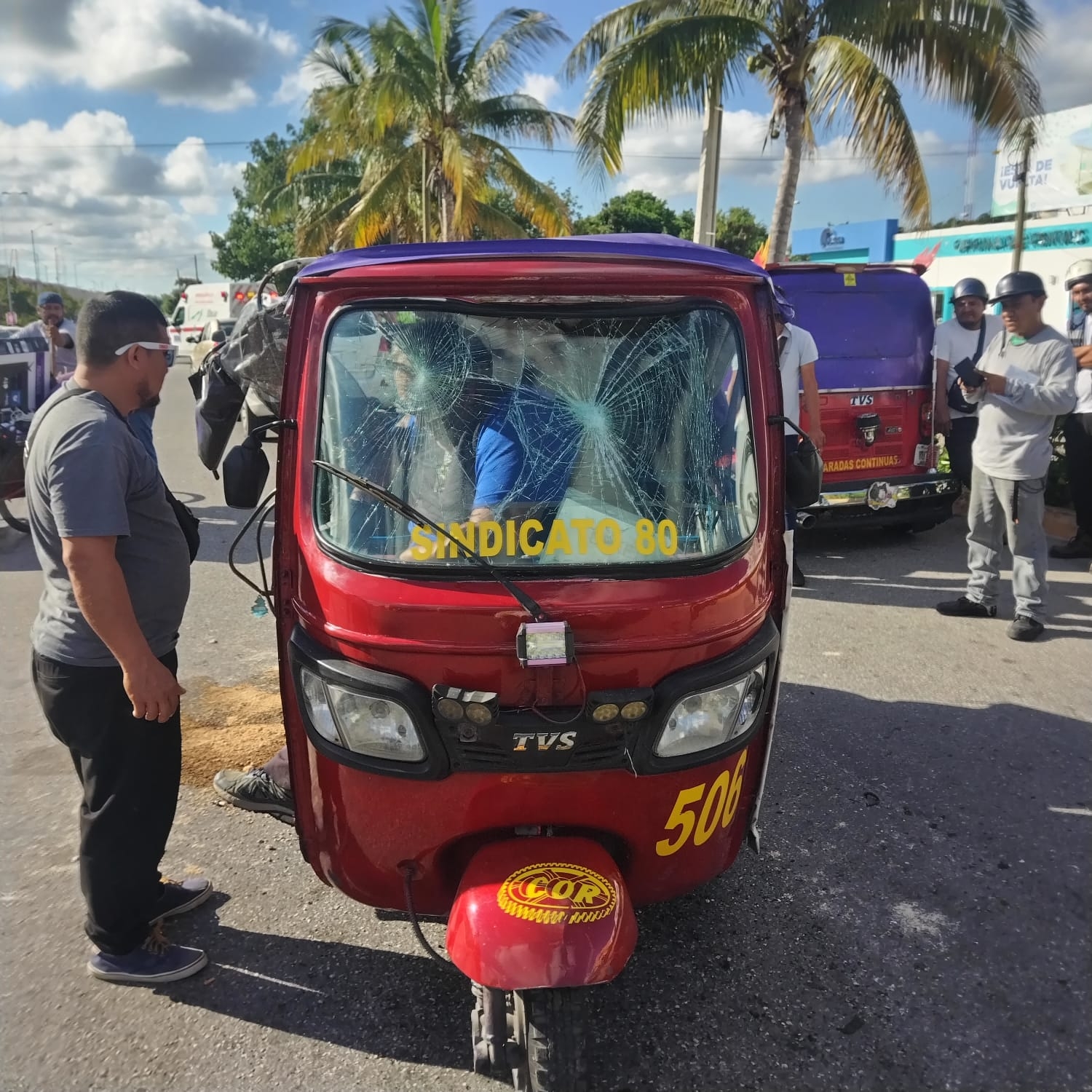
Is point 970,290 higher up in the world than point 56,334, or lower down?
higher up

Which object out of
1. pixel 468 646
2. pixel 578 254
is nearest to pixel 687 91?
pixel 578 254

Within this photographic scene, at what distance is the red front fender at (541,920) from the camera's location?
1911mm

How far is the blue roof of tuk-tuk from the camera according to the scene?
2.30 metres

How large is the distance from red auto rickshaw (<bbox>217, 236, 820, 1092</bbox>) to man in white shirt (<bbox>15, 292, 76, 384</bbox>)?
6.81 meters

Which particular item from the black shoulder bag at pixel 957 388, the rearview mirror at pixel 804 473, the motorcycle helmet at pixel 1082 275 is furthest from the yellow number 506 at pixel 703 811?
the motorcycle helmet at pixel 1082 275

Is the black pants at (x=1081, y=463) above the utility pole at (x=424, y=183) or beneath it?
beneath

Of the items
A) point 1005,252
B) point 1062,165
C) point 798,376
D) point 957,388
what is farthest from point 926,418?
point 1062,165

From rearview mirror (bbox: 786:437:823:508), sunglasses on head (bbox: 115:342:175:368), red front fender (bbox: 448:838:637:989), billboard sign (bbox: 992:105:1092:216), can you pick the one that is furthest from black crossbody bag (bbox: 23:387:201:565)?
billboard sign (bbox: 992:105:1092:216)

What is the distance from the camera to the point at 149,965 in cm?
263

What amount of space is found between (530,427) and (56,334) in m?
7.41

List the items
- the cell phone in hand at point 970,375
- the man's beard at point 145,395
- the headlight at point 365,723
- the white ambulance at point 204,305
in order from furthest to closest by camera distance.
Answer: the white ambulance at point 204,305 → the cell phone in hand at point 970,375 → the man's beard at point 145,395 → the headlight at point 365,723

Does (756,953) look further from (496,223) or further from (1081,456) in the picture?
(496,223)

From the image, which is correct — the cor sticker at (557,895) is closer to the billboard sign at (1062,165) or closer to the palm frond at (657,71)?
the palm frond at (657,71)

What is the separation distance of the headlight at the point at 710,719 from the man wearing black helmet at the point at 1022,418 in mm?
3679
